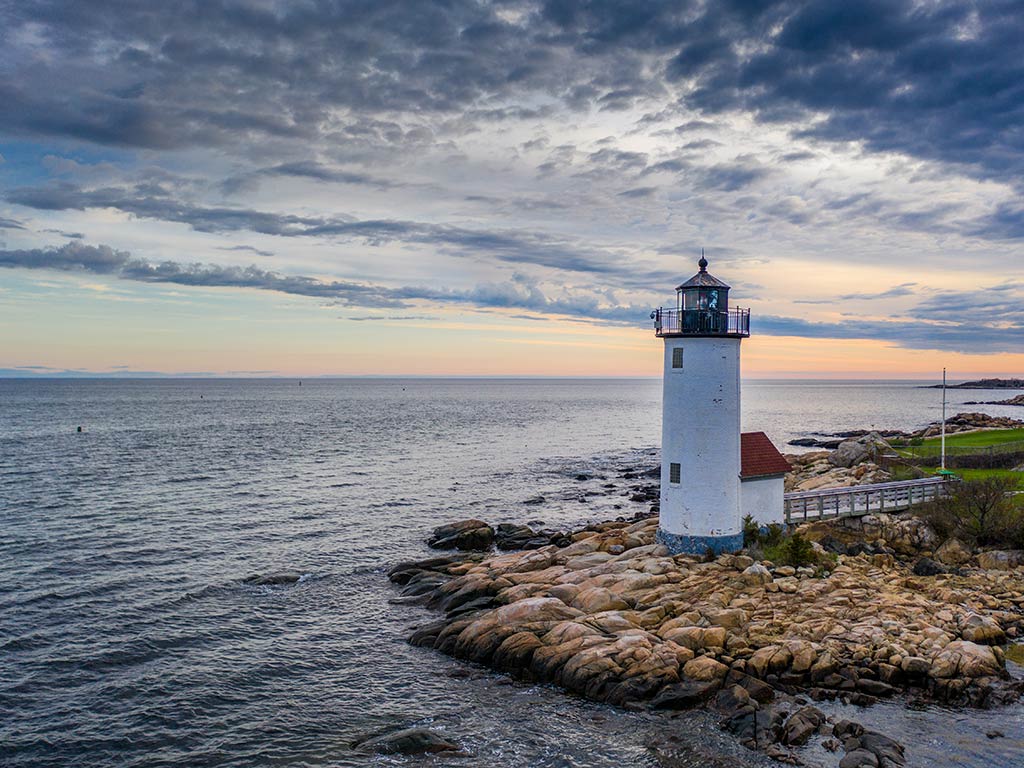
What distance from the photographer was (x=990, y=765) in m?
14.9

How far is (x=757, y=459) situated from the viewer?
28.0 metres

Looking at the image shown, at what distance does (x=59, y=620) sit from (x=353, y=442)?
57.8 m

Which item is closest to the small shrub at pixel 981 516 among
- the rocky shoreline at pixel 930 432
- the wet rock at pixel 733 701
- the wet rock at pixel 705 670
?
the wet rock at pixel 705 670

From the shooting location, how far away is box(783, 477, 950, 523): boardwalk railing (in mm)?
30391

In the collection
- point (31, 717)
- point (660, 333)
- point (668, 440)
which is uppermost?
point (660, 333)

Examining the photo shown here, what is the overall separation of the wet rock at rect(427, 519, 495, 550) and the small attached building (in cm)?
1282

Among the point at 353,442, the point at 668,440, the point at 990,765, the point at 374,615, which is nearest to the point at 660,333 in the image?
the point at 668,440

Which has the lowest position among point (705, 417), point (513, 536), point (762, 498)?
point (513, 536)

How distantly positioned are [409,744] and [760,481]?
16.7 m

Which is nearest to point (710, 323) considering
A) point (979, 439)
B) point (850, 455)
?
point (850, 455)

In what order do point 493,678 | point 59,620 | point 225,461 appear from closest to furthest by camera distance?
1. point 493,678
2. point 59,620
3. point 225,461

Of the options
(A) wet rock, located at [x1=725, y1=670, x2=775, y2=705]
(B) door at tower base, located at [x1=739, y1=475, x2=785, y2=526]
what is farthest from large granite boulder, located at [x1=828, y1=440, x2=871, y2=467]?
(A) wet rock, located at [x1=725, y1=670, x2=775, y2=705]

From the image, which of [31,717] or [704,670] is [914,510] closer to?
[704,670]

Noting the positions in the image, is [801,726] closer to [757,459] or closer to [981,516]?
[757,459]
